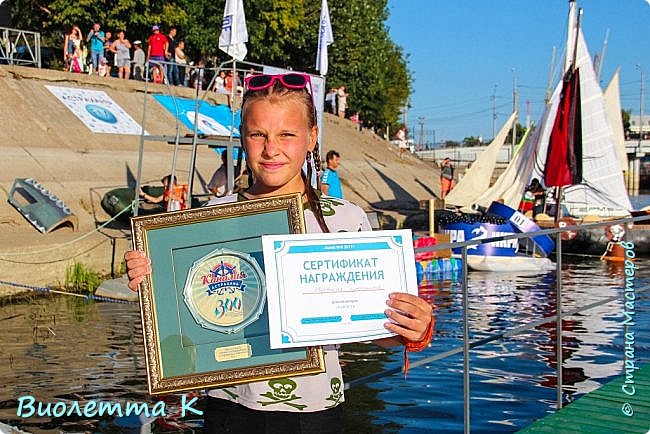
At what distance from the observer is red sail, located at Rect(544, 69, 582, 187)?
23453 millimetres

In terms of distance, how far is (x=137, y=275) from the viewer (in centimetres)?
244

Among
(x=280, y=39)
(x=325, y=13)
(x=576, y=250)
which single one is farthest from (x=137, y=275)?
(x=280, y=39)

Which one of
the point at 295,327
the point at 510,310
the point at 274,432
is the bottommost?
the point at 510,310

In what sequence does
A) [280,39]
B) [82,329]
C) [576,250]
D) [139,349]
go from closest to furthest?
[139,349] → [82,329] → [576,250] → [280,39]

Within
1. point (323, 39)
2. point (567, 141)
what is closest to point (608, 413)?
point (323, 39)

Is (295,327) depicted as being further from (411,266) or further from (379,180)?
(379,180)

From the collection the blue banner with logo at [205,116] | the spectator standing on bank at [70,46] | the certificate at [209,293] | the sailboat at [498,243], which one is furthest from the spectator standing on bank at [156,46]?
the certificate at [209,293]

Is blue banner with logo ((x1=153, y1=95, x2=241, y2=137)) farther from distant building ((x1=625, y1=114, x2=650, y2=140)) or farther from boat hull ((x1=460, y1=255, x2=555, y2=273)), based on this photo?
distant building ((x1=625, y1=114, x2=650, y2=140))

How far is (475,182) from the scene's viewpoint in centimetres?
2795

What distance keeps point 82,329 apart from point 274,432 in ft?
27.6

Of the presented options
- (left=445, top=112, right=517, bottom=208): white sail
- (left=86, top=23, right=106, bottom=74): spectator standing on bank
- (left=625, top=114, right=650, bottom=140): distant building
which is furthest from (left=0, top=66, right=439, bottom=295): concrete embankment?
(left=625, top=114, right=650, bottom=140): distant building

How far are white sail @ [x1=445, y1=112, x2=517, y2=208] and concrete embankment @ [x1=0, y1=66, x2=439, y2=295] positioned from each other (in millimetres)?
1669

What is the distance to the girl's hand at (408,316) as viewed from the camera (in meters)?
2.36

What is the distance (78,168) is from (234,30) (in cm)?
685
